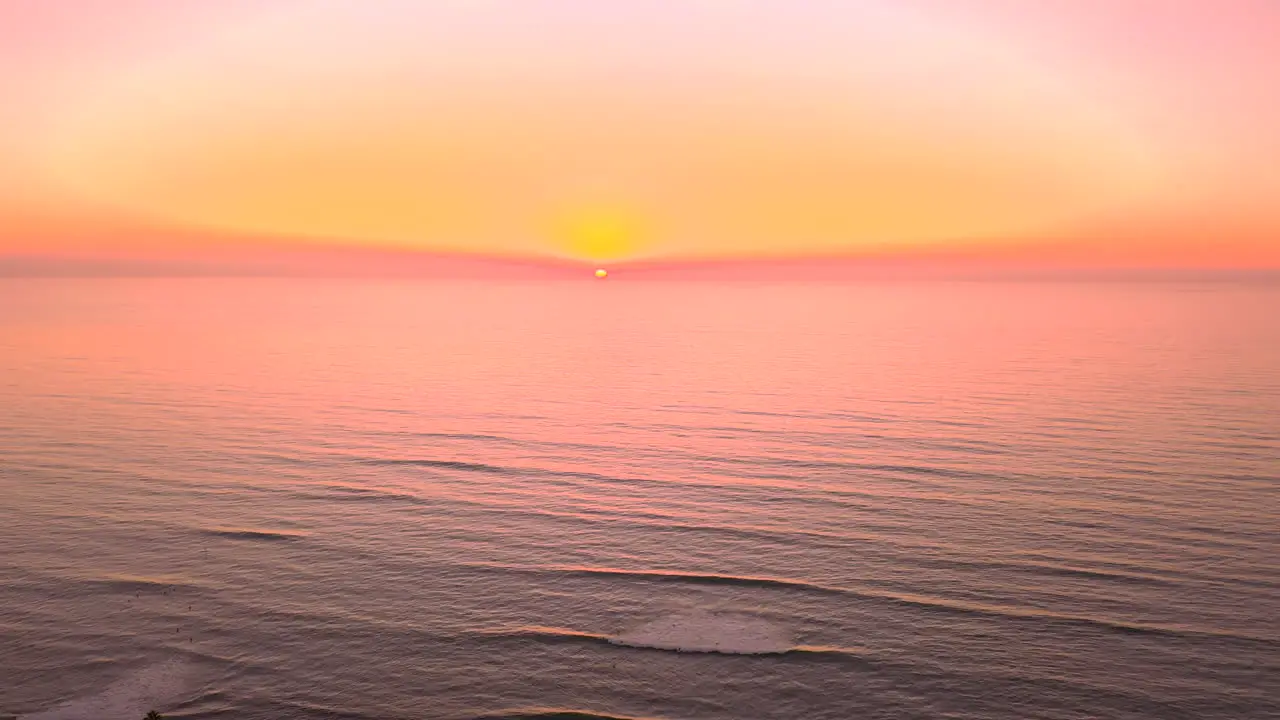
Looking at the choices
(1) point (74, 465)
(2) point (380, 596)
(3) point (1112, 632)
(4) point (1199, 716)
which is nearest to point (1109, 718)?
(4) point (1199, 716)

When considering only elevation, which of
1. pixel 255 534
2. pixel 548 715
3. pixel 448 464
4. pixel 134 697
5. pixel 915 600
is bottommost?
pixel 548 715

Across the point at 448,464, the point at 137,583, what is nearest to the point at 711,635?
the point at 137,583

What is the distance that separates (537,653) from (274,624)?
14889 millimetres

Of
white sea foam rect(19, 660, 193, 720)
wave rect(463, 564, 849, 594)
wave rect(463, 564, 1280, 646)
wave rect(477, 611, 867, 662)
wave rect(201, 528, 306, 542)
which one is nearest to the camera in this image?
white sea foam rect(19, 660, 193, 720)

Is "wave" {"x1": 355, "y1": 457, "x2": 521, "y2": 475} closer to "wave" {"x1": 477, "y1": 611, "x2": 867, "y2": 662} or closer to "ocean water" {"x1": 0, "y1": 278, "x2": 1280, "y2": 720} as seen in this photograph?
"ocean water" {"x1": 0, "y1": 278, "x2": 1280, "y2": 720}

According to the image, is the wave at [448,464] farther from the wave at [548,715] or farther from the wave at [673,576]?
the wave at [548,715]

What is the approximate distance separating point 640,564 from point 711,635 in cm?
1055

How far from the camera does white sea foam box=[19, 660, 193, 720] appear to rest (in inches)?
1442

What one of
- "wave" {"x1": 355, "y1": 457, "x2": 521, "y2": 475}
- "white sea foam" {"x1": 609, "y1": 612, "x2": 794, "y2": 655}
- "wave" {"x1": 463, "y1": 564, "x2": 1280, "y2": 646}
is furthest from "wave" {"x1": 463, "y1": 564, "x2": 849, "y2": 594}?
"wave" {"x1": 355, "y1": 457, "x2": 521, "y2": 475}

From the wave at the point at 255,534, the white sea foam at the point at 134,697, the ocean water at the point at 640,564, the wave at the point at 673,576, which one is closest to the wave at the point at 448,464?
the ocean water at the point at 640,564

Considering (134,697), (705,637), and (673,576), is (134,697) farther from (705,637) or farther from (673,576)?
(673,576)

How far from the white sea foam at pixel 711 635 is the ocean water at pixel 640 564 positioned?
0.22 metres

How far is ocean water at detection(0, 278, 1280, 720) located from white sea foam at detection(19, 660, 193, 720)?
5.9 inches

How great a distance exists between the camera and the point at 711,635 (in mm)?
44844
